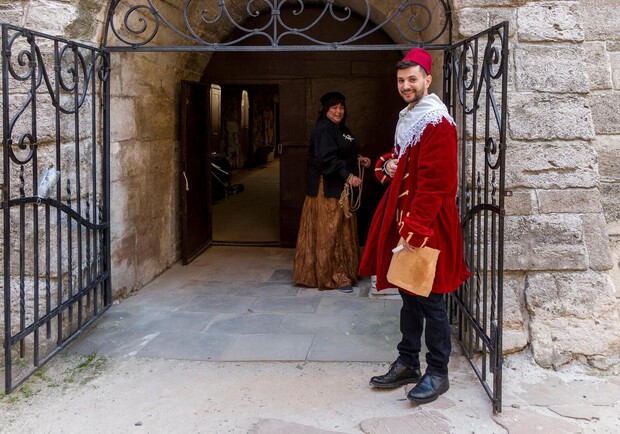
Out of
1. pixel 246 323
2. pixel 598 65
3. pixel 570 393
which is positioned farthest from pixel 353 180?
pixel 570 393

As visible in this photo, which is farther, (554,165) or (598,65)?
(598,65)

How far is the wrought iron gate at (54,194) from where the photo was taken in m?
3.49

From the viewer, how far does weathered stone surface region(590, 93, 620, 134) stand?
401cm

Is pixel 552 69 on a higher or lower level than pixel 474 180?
higher

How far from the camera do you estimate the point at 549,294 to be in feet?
11.9

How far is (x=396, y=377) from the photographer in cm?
329

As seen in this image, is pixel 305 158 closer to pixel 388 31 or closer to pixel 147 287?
pixel 388 31

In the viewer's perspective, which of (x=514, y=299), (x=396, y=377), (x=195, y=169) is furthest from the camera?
(x=195, y=169)

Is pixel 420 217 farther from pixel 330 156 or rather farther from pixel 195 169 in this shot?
pixel 195 169

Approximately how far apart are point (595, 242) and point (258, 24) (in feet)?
14.1

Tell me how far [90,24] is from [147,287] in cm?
213

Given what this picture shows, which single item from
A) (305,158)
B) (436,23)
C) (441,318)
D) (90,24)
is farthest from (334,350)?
(305,158)

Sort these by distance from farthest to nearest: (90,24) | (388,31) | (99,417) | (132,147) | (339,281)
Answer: (388,31) < (339,281) < (132,147) < (90,24) < (99,417)

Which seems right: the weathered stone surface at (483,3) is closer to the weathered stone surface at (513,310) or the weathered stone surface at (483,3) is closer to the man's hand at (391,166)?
the man's hand at (391,166)
